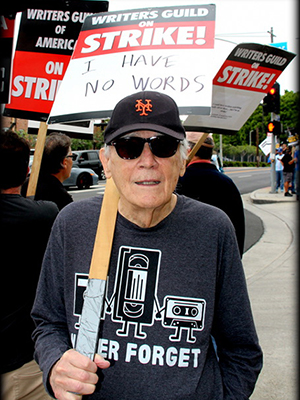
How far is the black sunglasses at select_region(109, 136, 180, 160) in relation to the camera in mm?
1360

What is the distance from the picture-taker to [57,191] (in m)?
2.99

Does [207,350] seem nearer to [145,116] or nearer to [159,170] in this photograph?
[159,170]

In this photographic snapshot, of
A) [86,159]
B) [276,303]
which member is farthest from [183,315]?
[86,159]

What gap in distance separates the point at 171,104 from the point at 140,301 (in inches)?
27.7

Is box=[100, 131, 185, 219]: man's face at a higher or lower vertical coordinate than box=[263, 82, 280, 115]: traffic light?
lower

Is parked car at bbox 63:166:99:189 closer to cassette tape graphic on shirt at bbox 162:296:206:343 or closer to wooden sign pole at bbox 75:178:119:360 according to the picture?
wooden sign pole at bbox 75:178:119:360

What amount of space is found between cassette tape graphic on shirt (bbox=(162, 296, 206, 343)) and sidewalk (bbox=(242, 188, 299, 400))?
211 cm

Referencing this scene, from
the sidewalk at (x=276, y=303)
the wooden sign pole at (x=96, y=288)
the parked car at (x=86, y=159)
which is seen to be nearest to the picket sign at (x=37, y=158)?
the wooden sign pole at (x=96, y=288)

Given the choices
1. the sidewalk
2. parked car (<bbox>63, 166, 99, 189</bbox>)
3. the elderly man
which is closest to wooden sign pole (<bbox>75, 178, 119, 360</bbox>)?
the elderly man

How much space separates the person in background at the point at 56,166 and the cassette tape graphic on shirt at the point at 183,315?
6.10 feet

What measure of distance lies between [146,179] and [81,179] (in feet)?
60.1

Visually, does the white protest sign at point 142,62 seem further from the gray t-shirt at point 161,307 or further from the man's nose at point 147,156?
the gray t-shirt at point 161,307

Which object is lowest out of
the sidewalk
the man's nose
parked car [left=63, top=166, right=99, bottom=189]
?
the sidewalk

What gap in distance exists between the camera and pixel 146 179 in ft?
4.50
